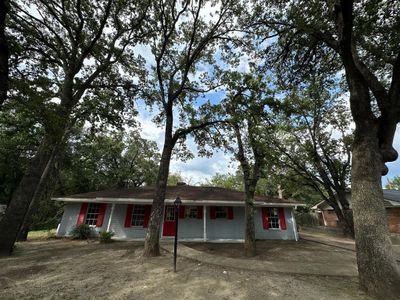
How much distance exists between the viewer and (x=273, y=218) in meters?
13.1

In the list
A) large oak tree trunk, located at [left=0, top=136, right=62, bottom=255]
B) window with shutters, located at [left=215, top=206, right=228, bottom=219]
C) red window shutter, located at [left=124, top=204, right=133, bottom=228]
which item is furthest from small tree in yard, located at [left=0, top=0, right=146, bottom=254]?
window with shutters, located at [left=215, top=206, right=228, bottom=219]

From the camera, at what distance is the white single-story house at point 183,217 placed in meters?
11.9

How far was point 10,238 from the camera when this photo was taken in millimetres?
7297

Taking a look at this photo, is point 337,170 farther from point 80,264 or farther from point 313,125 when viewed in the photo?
point 80,264

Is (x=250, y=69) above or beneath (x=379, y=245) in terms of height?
above

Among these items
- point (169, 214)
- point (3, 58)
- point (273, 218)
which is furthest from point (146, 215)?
point (3, 58)

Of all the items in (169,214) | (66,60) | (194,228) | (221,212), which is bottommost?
(194,228)

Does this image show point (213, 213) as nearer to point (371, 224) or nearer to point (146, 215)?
point (146, 215)

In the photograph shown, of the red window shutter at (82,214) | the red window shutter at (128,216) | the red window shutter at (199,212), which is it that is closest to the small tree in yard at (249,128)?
the red window shutter at (199,212)

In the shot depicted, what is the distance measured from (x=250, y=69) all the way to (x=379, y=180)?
6830 millimetres

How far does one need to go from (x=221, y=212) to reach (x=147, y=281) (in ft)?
27.3

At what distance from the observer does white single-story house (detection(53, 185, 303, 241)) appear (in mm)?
11891

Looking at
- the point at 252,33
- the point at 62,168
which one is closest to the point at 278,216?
the point at 252,33

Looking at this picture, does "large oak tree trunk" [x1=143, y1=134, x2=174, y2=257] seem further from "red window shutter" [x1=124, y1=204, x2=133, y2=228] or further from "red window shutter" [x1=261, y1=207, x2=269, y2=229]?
"red window shutter" [x1=261, y1=207, x2=269, y2=229]
